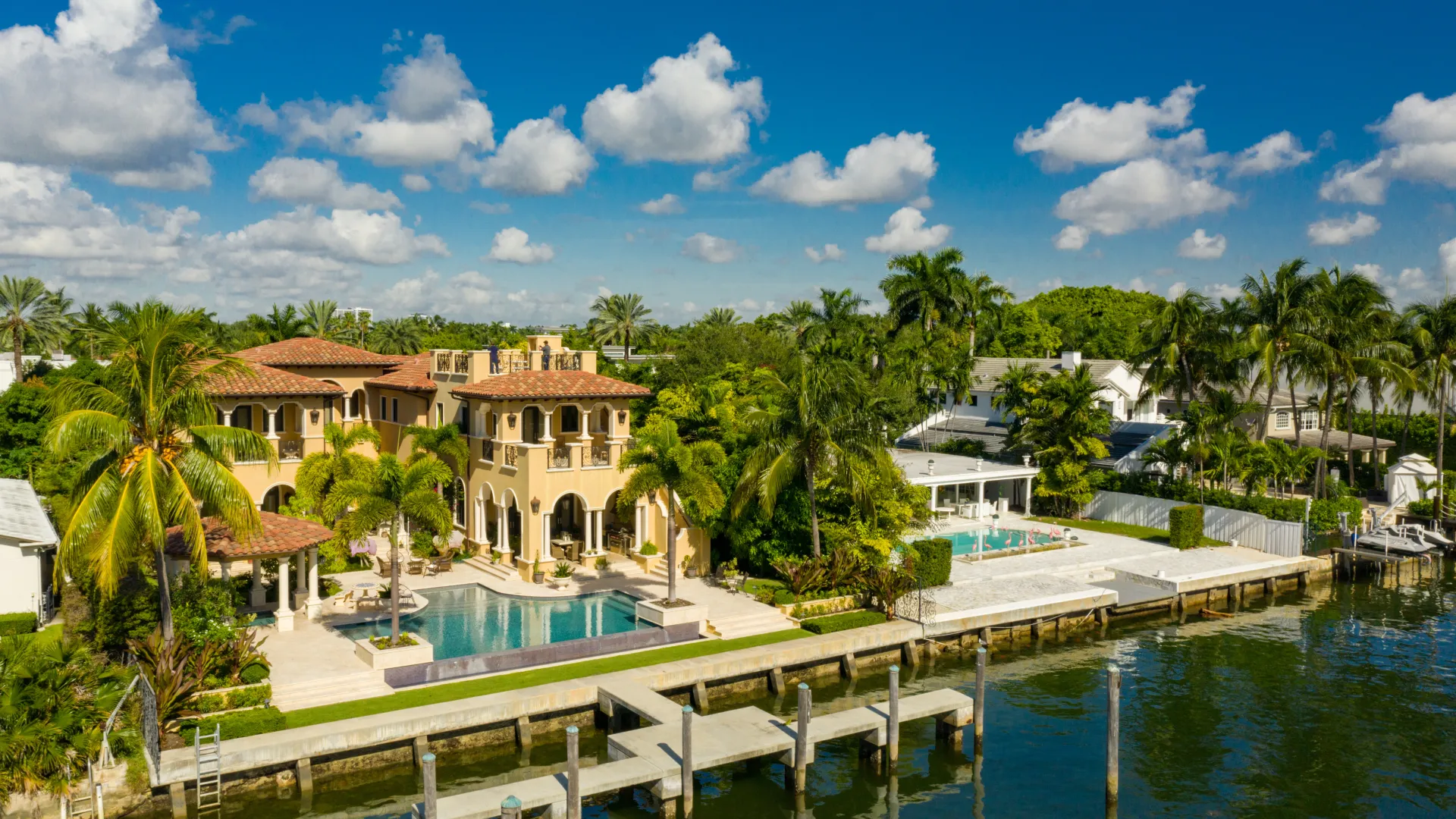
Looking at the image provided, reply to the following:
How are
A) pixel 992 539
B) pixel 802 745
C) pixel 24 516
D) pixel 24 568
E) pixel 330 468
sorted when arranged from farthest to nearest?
pixel 992 539, pixel 330 468, pixel 24 516, pixel 24 568, pixel 802 745

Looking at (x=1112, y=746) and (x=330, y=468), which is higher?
(x=330, y=468)

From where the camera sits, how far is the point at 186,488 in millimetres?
22984

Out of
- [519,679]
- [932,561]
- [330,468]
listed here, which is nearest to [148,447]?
[519,679]

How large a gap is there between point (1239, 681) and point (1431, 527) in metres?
25.8

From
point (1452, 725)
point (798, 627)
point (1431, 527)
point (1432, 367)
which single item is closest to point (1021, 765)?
point (798, 627)

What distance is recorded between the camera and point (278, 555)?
2878cm

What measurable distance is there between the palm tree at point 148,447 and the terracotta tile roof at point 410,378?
60.3 feet

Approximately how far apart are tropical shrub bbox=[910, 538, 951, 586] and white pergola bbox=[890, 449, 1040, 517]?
9159mm

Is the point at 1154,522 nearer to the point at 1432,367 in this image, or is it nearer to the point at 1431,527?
the point at 1431,527

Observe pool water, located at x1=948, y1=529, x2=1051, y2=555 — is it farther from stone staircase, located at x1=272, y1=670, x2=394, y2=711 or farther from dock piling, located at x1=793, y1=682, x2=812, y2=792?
stone staircase, located at x1=272, y1=670, x2=394, y2=711

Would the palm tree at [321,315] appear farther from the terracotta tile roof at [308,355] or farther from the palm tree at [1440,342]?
the palm tree at [1440,342]

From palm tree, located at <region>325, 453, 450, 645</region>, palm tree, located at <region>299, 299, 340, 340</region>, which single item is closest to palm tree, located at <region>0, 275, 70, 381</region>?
palm tree, located at <region>299, 299, 340, 340</region>

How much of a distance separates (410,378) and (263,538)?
1594cm

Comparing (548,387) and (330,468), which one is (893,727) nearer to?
(548,387)
